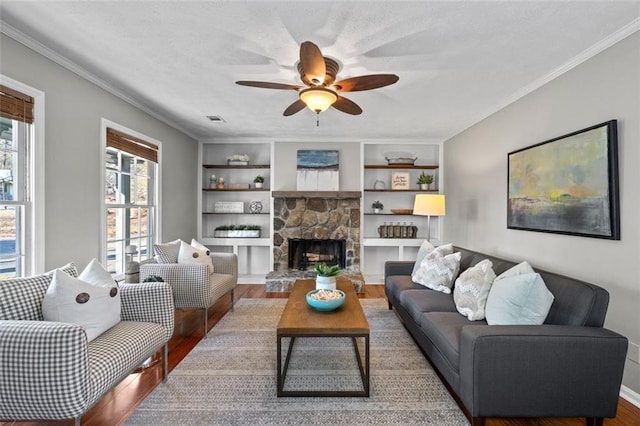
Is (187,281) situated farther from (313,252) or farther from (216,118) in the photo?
(313,252)

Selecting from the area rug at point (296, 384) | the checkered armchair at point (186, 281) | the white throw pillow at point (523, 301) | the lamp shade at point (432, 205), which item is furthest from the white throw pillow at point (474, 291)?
the checkered armchair at point (186, 281)

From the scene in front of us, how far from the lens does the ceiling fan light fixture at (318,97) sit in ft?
7.51

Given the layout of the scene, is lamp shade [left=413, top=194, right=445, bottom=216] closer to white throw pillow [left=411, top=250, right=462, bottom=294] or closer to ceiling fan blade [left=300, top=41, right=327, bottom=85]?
white throw pillow [left=411, top=250, right=462, bottom=294]

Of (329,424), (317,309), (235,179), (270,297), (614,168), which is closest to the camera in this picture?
(329,424)

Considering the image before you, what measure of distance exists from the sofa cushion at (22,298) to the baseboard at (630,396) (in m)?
3.60

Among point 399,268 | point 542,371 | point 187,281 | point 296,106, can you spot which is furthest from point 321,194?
point 542,371

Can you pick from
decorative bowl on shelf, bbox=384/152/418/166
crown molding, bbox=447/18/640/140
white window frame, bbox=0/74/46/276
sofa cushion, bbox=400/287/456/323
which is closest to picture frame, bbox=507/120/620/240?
crown molding, bbox=447/18/640/140

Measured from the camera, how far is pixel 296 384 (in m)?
2.19

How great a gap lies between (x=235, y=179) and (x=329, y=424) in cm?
456

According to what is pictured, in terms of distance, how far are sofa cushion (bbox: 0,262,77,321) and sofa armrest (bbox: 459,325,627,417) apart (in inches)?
93.9

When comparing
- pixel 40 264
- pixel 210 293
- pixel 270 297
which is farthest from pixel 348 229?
pixel 40 264

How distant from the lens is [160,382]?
7.25 ft

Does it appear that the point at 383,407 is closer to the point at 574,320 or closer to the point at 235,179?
the point at 574,320

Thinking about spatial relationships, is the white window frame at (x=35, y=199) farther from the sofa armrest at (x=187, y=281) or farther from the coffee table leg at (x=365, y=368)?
the coffee table leg at (x=365, y=368)
